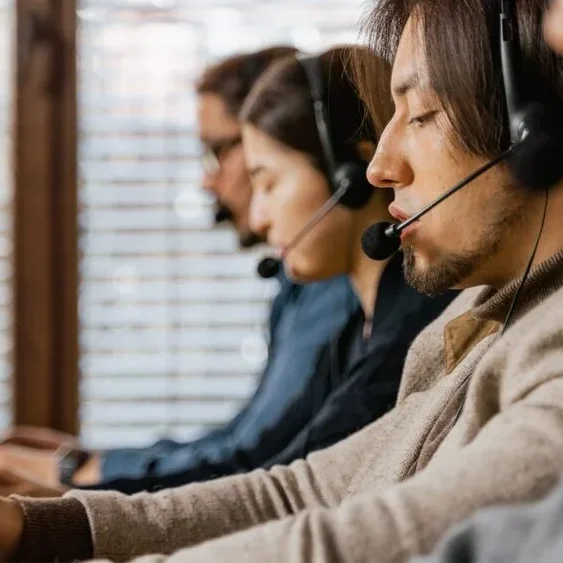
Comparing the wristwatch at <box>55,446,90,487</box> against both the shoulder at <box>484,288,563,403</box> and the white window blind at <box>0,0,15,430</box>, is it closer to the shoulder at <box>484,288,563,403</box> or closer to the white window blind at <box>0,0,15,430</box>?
the white window blind at <box>0,0,15,430</box>

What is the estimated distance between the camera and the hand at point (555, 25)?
744 mm

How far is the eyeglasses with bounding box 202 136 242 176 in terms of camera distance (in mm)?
2178

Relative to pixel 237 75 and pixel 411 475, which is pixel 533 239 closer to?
pixel 411 475

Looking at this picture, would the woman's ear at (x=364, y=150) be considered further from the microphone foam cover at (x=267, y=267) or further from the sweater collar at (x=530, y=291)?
the sweater collar at (x=530, y=291)

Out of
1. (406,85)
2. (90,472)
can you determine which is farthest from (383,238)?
(90,472)

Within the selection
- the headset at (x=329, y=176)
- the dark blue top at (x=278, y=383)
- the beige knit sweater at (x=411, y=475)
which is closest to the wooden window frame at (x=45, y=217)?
the dark blue top at (x=278, y=383)

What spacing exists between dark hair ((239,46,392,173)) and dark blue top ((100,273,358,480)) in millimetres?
274

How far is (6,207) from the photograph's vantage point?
249cm

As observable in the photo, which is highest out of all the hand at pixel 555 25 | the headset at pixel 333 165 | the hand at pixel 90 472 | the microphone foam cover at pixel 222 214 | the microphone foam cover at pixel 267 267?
the hand at pixel 555 25

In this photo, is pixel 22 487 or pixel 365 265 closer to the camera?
pixel 22 487

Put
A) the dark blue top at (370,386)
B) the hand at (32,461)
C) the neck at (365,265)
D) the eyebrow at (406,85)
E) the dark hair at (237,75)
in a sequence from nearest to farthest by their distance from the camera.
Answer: the eyebrow at (406,85) → the dark blue top at (370,386) → the neck at (365,265) → the hand at (32,461) → the dark hair at (237,75)

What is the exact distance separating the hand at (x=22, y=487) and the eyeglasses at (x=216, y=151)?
1041 millimetres

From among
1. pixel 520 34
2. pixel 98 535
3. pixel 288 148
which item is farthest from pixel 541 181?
pixel 288 148

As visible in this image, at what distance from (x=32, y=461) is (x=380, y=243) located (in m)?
1.16
